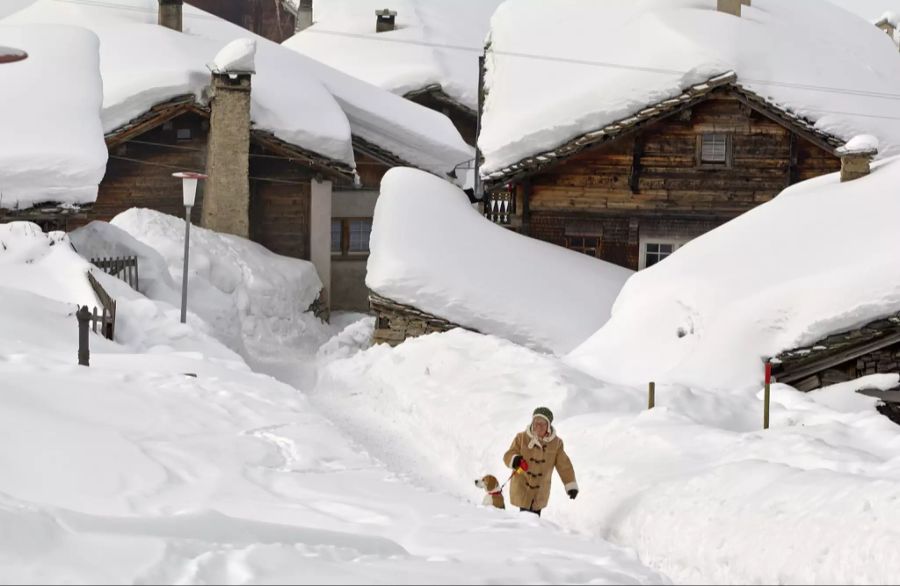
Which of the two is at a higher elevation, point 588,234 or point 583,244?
point 588,234

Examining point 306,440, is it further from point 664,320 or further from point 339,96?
point 339,96

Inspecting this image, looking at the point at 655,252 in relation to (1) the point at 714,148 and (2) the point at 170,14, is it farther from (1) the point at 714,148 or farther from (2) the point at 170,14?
(2) the point at 170,14

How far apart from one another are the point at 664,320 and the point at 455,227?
6650mm

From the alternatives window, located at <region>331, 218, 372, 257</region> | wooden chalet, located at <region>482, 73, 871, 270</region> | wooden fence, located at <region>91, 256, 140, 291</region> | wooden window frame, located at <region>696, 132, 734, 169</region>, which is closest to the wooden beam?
wooden chalet, located at <region>482, 73, 871, 270</region>

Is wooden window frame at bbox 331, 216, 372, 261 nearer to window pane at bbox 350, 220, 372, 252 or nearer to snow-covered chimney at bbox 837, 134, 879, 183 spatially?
window pane at bbox 350, 220, 372, 252

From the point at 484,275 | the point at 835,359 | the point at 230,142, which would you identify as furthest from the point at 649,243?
the point at 835,359

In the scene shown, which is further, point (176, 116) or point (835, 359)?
point (176, 116)

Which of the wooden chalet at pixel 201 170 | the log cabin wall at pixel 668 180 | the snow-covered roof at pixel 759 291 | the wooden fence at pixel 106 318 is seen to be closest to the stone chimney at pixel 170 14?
the wooden chalet at pixel 201 170

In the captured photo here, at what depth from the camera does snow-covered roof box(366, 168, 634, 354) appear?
70.6 feet

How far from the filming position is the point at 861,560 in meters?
8.75

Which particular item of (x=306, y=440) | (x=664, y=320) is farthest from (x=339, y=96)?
(x=306, y=440)

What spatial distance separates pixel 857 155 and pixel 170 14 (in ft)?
65.8

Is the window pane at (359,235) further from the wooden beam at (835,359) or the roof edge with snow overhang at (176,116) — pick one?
the wooden beam at (835,359)

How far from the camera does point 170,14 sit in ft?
115
